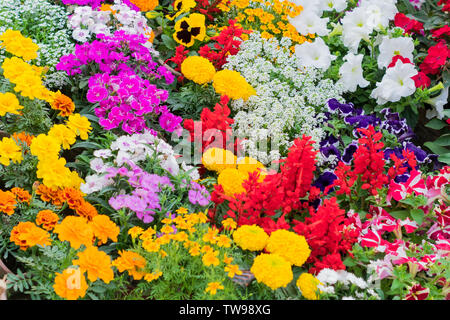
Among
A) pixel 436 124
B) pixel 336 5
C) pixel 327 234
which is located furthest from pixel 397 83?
pixel 327 234

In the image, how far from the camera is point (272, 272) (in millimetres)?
1904

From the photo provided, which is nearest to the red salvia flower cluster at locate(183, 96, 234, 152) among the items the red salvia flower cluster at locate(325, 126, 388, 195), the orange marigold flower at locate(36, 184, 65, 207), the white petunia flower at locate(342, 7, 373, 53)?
the red salvia flower cluster at locate(325, 126, 388, 195)

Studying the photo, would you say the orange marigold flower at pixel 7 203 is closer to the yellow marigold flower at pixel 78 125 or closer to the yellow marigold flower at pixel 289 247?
the yellow marigold flower at pixel 78 125

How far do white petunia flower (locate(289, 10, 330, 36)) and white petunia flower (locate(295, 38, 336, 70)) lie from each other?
30 cm

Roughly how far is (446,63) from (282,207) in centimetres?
189

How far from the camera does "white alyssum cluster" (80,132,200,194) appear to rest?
2.43 metres

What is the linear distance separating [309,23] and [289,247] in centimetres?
238

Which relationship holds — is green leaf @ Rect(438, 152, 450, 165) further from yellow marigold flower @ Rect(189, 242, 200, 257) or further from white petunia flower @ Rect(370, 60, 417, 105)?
yellow marigold flower @ Rect(189, 242, 200, 257)

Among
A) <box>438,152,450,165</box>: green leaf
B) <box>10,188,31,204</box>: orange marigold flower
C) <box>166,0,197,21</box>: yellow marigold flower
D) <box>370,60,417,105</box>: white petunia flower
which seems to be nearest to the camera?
<box>10,188,31,204</box>: orange marigold flower

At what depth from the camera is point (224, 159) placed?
274cm

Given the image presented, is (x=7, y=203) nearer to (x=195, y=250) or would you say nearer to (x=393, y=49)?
(x=195, y=250)

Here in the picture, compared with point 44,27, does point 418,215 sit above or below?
below
